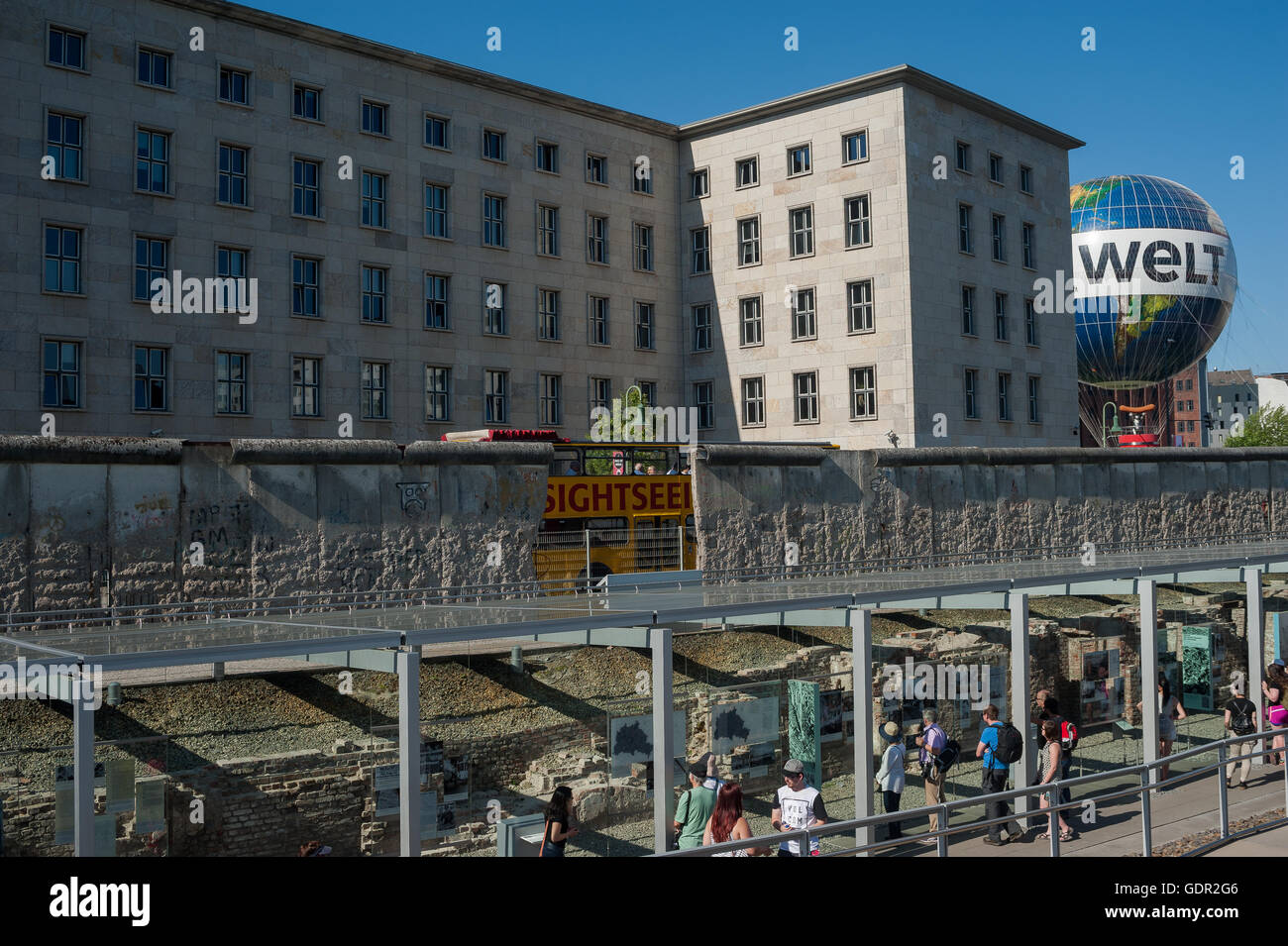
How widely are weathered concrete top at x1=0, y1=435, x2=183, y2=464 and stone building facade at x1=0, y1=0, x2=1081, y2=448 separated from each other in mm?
14542

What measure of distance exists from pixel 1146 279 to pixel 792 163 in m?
35.6

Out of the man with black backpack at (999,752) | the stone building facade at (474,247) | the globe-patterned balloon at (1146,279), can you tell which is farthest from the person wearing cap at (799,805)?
the globe-patterned balloon at (1146,279)

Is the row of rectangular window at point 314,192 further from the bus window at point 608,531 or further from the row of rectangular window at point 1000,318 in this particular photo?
the bus window at point 608,531

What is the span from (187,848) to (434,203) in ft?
105

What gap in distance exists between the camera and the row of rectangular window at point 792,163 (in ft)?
144

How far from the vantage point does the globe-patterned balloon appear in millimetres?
71750

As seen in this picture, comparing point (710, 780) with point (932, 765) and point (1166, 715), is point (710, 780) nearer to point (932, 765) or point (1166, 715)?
point (932, 765)

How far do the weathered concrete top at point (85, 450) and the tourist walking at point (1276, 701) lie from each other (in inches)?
662

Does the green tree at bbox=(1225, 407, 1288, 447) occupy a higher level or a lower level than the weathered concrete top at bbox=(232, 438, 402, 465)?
higher

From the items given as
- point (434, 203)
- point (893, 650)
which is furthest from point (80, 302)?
point (893, 650)

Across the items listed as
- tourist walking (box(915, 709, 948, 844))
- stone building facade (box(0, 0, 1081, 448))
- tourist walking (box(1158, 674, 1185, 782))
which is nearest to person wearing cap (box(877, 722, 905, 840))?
tourist walking (box(915, 709, 948, 844))

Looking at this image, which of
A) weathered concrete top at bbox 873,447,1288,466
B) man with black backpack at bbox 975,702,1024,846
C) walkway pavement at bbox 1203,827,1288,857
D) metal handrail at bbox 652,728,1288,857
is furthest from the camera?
weathered concrete top at bbox 873,447,1288,466

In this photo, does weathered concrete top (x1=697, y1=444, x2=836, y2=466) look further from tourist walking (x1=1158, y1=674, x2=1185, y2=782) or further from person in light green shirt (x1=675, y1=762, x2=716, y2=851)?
person in light green shirt (x1=675, y1=762, x2=716, y2=851)

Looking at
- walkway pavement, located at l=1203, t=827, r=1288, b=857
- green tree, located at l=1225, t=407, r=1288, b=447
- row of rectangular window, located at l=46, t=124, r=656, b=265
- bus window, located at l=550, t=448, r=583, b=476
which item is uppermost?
row of rectangular window, located at l=46, t=124, r=656, b=265
